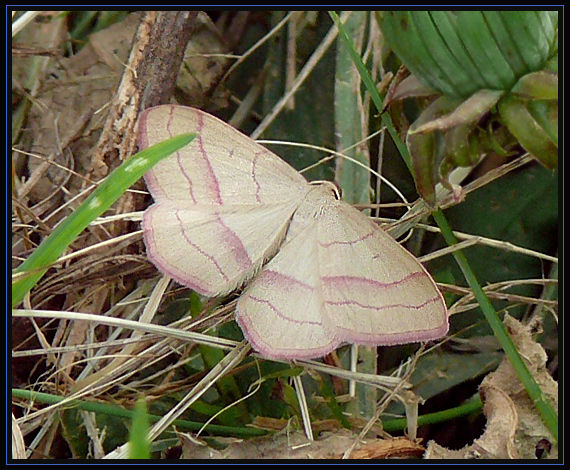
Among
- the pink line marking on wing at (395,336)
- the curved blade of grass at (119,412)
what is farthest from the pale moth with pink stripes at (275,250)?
the curved blade of grass at (119,412)

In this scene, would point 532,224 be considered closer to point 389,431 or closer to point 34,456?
point 389,431

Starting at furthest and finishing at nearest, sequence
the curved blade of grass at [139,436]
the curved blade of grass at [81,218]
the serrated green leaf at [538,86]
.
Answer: the curved blade of grass at [81,218], the serrated green leaf at [538,86], the curved blade of grass at [139,436]

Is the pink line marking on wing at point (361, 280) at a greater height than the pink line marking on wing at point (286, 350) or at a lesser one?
greater

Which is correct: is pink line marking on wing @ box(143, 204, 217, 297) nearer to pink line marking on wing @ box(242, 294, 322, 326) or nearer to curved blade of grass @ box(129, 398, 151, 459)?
pink line marking on wing @ box(242, 294, 322, 326)

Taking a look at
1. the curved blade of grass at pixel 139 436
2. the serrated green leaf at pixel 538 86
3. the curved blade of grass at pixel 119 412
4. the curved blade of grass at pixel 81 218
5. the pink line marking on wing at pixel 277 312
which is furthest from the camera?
the curved blade of grass at pixel 119 412

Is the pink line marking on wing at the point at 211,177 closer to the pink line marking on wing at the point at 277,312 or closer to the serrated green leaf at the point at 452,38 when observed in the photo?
the pink line marking on wing at the point at 277,312

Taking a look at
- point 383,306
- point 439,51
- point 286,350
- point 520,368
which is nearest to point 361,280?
point 383,306

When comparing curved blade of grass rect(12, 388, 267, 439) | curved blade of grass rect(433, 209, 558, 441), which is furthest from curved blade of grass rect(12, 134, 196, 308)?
curved blade of grass rect(433, 209, 558, 441)
